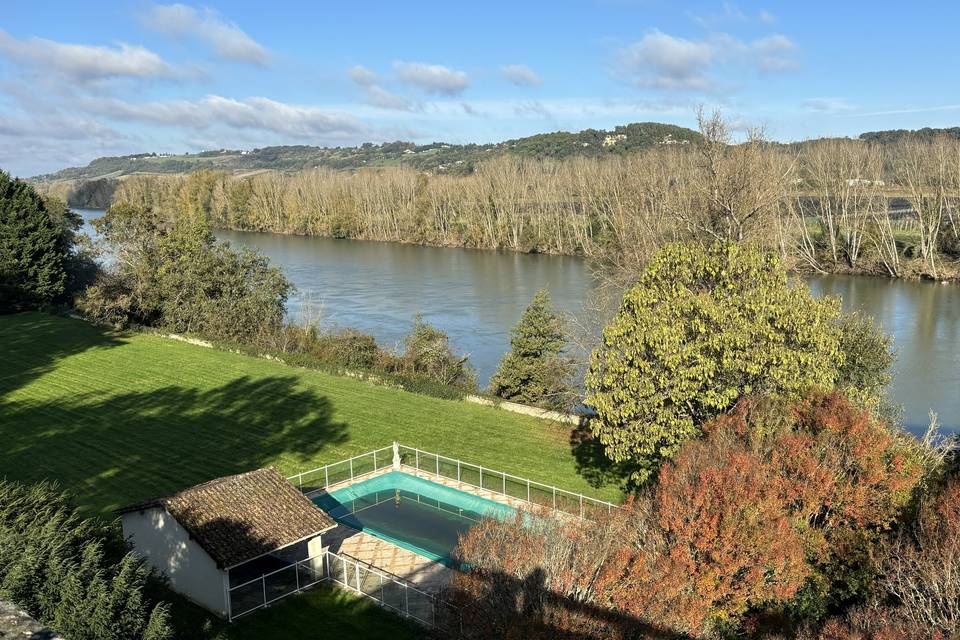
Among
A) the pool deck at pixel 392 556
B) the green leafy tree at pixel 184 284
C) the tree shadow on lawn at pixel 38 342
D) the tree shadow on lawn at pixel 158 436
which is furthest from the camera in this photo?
the green leafy tree at pixel 184 284

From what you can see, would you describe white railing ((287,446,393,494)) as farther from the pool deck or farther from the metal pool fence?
the pool deck

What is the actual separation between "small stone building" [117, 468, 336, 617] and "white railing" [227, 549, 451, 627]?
30 centimetres

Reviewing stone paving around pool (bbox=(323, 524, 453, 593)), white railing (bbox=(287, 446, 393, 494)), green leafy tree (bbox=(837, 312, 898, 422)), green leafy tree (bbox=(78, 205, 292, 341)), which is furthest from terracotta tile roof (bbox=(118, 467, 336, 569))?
green leafy tree (bbox=(78, 205, 292, 341))

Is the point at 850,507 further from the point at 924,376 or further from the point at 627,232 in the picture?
the point at 627,232

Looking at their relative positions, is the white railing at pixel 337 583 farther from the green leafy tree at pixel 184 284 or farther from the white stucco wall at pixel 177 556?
the green leafy tree at pixel 184 284

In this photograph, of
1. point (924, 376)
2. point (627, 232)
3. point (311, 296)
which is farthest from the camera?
point (311, 296)

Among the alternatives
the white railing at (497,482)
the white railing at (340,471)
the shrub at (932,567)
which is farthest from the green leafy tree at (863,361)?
the white railing at (340,471)

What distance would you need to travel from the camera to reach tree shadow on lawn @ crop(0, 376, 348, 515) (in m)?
20.8

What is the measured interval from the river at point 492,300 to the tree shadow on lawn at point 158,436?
1091 cm

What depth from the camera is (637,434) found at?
1677 centimetres

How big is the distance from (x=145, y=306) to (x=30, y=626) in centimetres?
3924

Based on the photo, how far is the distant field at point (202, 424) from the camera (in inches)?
852

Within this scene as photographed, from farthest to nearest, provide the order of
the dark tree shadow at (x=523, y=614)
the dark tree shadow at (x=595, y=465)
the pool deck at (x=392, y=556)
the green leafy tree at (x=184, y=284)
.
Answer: the green leafy tree at (x=184, y=284) < the dark tree shadow at (x=595, y=465) < the pool deck at (x=392, y=556) < the dark tree shadow at (x=523, y=614)

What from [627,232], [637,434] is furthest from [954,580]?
[627,232]
